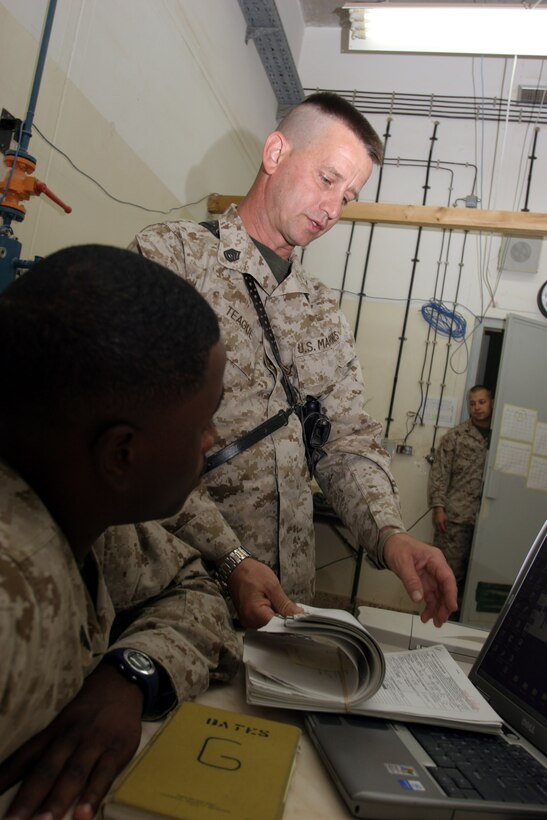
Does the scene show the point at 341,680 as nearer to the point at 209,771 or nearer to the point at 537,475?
the point at 209,771

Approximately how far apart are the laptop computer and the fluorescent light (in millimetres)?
2733

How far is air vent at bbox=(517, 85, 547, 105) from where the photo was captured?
171 inches

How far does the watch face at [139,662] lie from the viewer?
0.60 metres

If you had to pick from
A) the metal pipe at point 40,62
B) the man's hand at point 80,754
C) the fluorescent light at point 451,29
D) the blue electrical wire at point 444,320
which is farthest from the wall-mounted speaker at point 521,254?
the man's hand at point 80,754

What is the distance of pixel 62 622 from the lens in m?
0.44

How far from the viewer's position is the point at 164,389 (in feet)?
1.64

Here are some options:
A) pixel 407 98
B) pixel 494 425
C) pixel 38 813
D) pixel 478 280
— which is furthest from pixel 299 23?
pixel 38 813

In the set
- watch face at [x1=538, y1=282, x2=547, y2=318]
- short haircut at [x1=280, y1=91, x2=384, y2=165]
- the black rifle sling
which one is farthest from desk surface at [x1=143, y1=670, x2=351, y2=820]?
watch face at [x1=538, y1=282, x2=547, y2=318]

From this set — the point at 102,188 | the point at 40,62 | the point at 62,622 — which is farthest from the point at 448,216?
the point at 62,622

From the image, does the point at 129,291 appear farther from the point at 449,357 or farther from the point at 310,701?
the point at 449,357

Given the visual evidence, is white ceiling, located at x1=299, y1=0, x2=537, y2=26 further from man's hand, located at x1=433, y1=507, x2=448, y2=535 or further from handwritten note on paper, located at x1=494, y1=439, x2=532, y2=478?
man's hand, located at x1=433, y1=507, x2=448, y2=535

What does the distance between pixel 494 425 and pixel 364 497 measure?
294 centimetres

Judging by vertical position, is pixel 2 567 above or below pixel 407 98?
below

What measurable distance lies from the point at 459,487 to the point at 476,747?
3602mm
